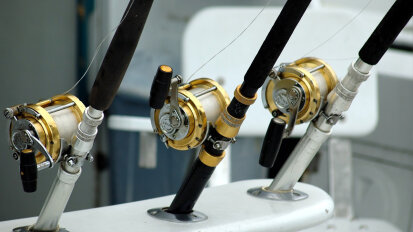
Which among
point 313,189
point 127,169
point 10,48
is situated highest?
point 10,48

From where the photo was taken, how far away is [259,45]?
157 centimetres

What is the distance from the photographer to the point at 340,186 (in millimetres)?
1447

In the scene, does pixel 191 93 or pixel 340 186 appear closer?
pixel 191 93

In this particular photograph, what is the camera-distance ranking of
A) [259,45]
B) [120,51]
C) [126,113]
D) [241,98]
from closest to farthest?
1. [120,51]
2. [241,98]
3. [259,45]
4. [126,113]

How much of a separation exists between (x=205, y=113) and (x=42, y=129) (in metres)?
0.17

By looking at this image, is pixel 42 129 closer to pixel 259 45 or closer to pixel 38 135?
pixel 38 135

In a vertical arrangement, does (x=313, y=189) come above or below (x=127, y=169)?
above


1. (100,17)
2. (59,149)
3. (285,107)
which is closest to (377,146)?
(100,17)

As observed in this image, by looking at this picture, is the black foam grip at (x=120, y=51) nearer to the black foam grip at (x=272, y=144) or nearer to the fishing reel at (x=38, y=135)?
the fishing reel at (x=38, y=135)

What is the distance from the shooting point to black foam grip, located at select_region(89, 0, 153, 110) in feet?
1.72

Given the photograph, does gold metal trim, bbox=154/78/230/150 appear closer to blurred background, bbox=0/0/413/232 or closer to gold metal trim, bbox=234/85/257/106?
gold metal trim, bbox=234/85/257/106

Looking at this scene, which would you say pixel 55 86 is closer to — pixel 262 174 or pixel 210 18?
pixel 210 18

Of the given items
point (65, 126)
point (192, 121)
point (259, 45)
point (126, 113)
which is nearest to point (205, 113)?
point (192, 121)

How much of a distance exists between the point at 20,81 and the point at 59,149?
1162mm
